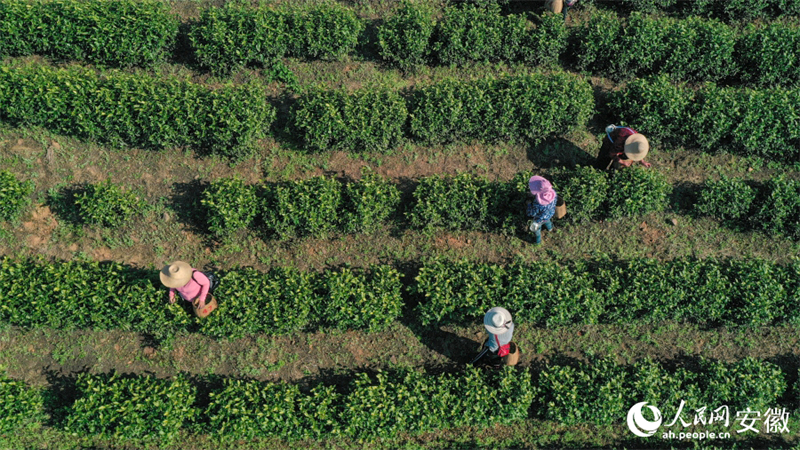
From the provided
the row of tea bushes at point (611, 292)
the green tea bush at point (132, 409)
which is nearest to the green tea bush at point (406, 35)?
the row of tea bushes at point (611, 292)

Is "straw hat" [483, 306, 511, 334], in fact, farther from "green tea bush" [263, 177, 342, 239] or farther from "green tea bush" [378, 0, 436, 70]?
"green tea bush" [378, 0, 436, 70]

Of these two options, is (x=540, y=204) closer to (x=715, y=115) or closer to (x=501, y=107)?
(x=501, y=107)

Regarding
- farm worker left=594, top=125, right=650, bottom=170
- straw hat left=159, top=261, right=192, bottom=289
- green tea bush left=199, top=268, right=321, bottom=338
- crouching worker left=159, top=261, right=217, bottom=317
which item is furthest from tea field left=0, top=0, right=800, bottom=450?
straw hat left=159, top=261, right=192, bottom=289

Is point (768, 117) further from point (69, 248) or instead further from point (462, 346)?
point (69, 248)

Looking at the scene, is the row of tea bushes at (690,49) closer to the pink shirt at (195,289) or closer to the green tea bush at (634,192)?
the green tea bush at (634,192)

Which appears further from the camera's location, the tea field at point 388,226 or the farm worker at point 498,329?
the tea field at point 388,226

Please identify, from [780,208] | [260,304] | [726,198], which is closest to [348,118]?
[260,304]
